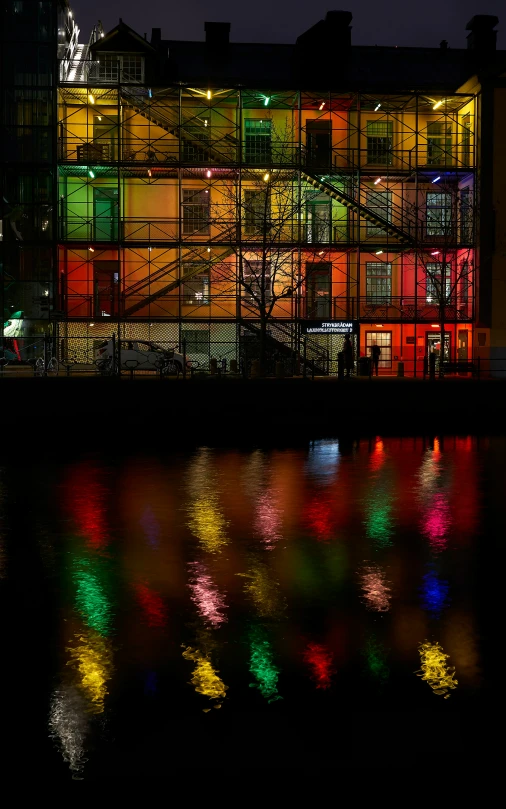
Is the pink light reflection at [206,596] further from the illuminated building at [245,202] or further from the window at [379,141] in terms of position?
the window at [379,141]

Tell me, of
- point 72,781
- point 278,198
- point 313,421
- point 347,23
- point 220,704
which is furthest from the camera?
point 347,23

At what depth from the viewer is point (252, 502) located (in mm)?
14719

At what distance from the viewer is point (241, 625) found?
806 cm

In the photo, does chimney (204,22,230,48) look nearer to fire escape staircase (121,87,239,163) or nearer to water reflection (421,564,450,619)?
fire escape staircase (121,87,239,163)

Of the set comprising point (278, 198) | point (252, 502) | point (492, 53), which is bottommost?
point (252, 502)

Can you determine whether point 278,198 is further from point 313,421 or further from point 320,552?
point 320,552

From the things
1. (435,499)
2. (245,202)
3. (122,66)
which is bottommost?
(435,499)

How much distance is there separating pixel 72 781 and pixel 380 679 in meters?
2.31

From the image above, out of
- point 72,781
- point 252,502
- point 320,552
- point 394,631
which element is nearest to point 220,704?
point 72,781

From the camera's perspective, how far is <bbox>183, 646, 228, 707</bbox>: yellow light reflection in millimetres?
6477

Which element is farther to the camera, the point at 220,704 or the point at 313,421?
the point at 313,421

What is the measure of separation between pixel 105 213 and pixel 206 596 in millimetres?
41629

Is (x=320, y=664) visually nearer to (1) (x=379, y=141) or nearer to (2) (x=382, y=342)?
(2) (x=382, y=342)

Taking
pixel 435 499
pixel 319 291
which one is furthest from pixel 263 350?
pixel 435 499
